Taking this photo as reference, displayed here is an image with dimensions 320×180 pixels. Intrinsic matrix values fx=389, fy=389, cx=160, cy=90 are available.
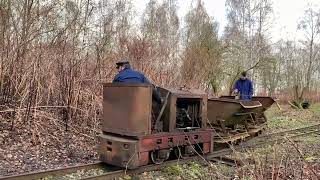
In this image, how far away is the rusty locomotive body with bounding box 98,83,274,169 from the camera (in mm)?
7023

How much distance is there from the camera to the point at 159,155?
24.7 feet

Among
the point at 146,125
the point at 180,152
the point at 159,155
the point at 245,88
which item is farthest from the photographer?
the point at 245,88

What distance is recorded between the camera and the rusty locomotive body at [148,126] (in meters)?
7.02

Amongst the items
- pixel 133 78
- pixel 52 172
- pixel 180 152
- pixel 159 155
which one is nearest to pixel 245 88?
pixel 180 152

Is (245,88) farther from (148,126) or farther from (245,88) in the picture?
(148,126)

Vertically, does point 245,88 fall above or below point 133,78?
below

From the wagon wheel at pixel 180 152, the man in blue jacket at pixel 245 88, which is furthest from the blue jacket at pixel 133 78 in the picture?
the man in blue jacket at pixel 245 88

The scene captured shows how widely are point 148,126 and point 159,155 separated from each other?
29.3 inches

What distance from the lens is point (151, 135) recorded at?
23.6ft

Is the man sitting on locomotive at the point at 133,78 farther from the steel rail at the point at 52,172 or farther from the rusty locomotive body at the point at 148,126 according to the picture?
the steel rail at the point at 52,172

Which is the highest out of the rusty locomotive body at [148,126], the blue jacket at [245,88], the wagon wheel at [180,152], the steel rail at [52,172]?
the blue jacket at [245,88]

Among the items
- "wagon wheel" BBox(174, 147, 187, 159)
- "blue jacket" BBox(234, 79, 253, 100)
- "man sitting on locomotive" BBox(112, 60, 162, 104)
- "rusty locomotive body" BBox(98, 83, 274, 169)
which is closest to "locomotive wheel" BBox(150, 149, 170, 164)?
"rusty locomotive body" BBox(98, 83, 274, 169)

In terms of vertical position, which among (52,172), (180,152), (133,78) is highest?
(133,78)

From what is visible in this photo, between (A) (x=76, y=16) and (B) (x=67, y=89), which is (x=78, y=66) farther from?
(A) (x=76, y=16)
